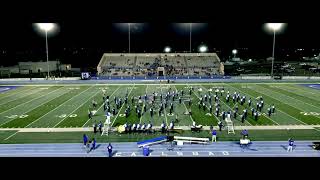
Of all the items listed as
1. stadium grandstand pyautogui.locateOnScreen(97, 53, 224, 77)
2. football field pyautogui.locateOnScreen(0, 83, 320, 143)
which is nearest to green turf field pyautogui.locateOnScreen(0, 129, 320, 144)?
football field pyautogui.locateOnScreen(0, 83, 320, 143)

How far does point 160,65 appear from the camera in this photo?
4444 centimetres

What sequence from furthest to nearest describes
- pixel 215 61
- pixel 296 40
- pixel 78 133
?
1. pixel 296 40
2. pixel 215 61
3. pixel 78 133

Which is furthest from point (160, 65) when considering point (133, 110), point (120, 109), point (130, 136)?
point (130, 136)

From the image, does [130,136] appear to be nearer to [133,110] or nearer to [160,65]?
[133,110]

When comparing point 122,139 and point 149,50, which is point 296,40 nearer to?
point 149,50

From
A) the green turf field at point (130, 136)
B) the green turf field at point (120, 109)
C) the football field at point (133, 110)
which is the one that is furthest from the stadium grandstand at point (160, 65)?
the green turf field at point (130, 136)

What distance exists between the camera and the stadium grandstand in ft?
136

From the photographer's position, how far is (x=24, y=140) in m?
12.5

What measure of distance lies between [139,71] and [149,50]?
14.1m

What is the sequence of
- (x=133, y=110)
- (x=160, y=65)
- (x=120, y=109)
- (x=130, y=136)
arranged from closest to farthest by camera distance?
(x=130, y=136), (x=133, y=110), (x=120, y=109), (x=160, y=65)

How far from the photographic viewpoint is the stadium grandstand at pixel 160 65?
4153 centimetres

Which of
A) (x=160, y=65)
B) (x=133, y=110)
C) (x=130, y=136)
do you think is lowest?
(x=130, y=136)
